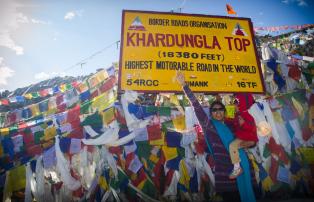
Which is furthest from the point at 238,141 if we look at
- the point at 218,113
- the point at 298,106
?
the point at 298,106

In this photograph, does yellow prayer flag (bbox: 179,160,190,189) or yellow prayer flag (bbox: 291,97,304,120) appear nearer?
yellow prayer flag (bbox: 179,160,190,189)

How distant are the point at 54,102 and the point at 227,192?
32.7 feet

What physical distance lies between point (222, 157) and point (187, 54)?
3.86m

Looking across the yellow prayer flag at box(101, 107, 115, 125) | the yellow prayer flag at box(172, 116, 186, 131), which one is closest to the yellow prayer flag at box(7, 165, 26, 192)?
the yellow prayer flag at box(101, 107, 115, 125)

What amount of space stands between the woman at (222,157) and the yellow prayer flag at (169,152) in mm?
2327

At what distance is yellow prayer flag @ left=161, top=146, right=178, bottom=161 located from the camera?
18.3 feet

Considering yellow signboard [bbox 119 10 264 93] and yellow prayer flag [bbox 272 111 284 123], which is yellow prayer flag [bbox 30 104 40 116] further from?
yellow prayer flag [bbox 272 111 284 123]

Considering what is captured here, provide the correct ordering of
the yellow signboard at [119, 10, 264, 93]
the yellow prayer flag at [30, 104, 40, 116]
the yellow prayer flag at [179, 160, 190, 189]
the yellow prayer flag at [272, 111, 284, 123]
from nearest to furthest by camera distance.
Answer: the yellow prayer flag at [179, 160, 190, 189] → the yellow signboard at [119, 10, 264, 93] → the yellow prayer flag at [272, 111, 284, 123] → the yellow prayer flag at [30, 104, 40, 116]

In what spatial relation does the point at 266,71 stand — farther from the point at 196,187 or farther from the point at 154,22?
the point at 196,187

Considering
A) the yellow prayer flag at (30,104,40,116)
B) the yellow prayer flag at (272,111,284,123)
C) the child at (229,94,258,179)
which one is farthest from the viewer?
the yellow prayer flag at (30,104,40,116)

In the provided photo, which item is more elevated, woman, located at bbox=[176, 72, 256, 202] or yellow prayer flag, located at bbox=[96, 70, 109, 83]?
yellow prayer flag, located at bbox=[96, 70, 109, 83]

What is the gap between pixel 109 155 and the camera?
5309 millimetres

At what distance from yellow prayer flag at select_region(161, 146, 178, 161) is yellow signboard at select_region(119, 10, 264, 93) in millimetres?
1451

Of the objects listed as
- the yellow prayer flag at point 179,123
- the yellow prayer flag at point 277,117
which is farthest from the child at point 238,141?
the yellow prayer flag at point 277,117
